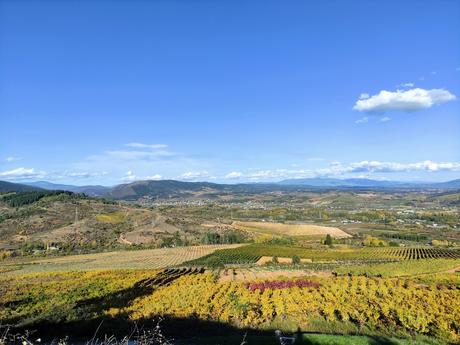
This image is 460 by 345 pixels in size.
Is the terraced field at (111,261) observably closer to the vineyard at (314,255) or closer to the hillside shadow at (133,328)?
the vineyard at (314,255)

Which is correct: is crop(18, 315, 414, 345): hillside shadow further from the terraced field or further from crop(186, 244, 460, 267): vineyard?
crop(186, 244, 460, 267): vineyard

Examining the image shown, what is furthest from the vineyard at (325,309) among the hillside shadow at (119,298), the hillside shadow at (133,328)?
the hillside shadow at (119,298)

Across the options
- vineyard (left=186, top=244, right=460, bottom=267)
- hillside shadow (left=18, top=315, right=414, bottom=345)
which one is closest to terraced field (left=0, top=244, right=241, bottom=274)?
vineyard (left=186, top=244, right=460, bottom=267)

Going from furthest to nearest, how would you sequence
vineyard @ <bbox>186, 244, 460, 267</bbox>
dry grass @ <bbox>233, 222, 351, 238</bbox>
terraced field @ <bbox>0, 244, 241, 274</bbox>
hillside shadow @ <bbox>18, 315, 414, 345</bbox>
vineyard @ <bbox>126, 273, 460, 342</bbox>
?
dry grass @ <bbox>233, 222, 351, 238</bbox> < vineyard @ <bbox>186, 244, 460, 267</bbox> < terraced field @ <bbox>0, 244, 241, 274</bbox> < vineyard @ <bbox>126, 273, 460, 342</bbox> < hillside shadow @ <bbox>18, 315, 414, 345</bbox>

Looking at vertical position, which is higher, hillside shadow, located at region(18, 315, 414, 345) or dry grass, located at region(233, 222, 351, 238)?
hillside shadow, located at region(18, 315, 414, 345)

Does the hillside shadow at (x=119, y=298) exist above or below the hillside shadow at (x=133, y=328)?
below

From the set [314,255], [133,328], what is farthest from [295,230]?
[133,328]

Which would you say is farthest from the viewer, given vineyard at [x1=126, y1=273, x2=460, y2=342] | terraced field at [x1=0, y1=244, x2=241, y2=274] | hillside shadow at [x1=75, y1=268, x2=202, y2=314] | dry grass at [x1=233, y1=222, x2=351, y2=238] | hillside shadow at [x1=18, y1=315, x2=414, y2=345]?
dry grass at [x1=233, y1=222, x2=351, y2=238]

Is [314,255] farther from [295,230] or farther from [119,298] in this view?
[119,298]

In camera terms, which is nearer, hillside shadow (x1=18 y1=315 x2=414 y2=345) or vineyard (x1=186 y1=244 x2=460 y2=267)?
hillside shadow (x1=18 y1=315 x2=414 y2=345)
